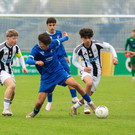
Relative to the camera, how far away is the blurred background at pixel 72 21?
1027 inches

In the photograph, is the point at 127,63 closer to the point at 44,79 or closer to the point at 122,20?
the point at 122,20

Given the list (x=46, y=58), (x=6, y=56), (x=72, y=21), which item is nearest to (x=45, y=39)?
(x=46, y=58)

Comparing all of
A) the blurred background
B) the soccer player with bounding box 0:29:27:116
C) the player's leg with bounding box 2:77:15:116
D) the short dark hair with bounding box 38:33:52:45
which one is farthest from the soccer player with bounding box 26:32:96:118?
the blurred background

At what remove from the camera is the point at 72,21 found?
27438 mm

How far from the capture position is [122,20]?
27.5m

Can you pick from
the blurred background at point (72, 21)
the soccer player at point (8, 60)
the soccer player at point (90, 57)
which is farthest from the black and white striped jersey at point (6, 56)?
the blurred background at point (72, 21)

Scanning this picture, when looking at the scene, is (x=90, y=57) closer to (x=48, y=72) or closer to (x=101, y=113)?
(x=48, y=72)

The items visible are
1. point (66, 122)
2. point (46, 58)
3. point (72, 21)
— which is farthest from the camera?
point (72, 21)

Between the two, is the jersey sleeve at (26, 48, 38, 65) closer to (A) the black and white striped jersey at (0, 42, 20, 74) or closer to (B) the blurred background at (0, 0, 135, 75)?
(A) the black and white striped jersey at (0, 42, 20, 74)

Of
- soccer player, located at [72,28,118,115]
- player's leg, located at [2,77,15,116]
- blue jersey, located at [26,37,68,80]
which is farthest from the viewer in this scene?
soccer player, located at [72,28,118,115]

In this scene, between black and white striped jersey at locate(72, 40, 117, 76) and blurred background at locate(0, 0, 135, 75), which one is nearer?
black and white striped jersey at locate(72, 40, 117, 76)

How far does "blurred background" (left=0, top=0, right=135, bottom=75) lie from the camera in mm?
26094

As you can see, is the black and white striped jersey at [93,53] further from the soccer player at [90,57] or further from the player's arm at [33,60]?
the player's arm at [33,60]

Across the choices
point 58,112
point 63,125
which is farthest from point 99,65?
point 63,125
